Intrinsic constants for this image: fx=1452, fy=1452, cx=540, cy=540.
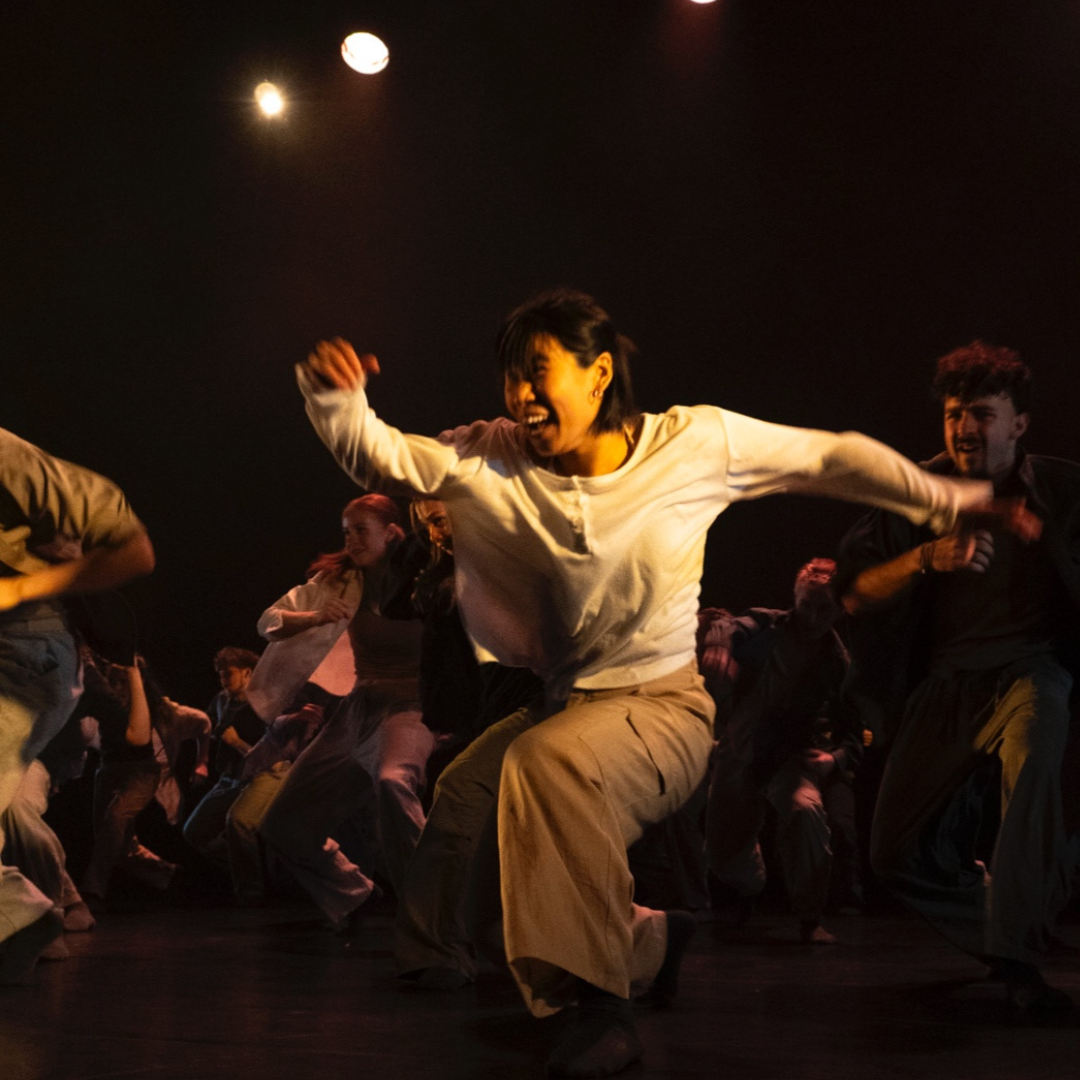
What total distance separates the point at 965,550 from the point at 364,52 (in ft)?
21.1

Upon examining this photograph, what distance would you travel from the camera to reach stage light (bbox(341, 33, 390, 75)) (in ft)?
28.0

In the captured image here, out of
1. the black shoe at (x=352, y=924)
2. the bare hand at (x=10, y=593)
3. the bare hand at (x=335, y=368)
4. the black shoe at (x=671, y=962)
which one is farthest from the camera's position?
the black shoe at (x=352, y=924)

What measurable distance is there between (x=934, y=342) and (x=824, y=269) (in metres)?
0.73

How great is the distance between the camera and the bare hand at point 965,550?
3154mm

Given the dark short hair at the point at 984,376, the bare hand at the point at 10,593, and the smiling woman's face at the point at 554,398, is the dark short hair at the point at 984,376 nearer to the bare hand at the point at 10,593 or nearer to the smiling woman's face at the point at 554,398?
the smiling woman's face at the point at 554,398

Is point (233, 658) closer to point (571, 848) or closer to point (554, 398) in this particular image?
point (554, 398)

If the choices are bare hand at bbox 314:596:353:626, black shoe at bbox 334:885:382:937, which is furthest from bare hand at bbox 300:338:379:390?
black shoe at bbox 334:885:382:937

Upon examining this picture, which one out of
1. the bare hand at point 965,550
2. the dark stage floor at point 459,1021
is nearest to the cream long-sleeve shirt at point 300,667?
the dark stage floor at point 459,1021

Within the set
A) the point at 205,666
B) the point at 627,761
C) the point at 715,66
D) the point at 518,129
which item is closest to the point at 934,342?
the point at 715,66


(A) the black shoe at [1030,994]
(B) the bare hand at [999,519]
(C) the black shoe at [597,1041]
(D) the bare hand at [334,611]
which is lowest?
(A) the black shoe at [1030,994]

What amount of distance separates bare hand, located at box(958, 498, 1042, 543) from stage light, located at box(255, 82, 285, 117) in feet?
21.9

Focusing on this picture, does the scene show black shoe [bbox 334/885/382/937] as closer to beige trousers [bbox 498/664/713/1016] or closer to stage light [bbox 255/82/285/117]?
beige trousers [bbox 498/664/713/1016]

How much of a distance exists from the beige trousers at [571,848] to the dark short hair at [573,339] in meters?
0.62

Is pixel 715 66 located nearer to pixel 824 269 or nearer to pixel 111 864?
pixel 824 269
